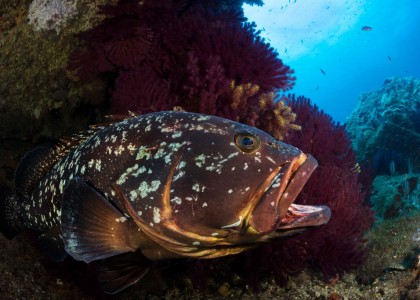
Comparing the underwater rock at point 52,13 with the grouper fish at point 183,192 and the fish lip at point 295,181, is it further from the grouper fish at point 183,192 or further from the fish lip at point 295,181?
the fish lip at point 295,181

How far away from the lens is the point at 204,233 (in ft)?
6.57

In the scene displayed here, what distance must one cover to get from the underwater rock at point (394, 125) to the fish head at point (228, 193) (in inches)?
368

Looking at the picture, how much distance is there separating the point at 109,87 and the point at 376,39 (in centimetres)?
14017

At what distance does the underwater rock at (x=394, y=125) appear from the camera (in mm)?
10227

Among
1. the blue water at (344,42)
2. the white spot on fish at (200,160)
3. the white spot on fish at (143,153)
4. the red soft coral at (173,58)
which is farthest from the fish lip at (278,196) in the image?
the blue water at (344,42)

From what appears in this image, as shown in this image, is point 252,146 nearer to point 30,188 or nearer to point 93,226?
point 93,226

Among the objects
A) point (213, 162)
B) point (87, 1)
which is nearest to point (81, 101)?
point (87, 1)

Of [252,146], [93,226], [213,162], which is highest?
[252,146]

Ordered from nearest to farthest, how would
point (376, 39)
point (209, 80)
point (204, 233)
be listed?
point (204, 233)
point (209, 80)
point (376, 39)

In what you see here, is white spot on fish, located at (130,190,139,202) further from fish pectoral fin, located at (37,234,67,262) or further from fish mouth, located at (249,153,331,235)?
fish pectoral fin, located at (37,234,67,262)

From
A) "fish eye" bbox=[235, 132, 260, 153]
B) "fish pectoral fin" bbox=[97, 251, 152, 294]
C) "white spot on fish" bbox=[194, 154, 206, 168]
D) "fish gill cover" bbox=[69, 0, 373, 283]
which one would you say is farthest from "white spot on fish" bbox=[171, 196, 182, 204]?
"fish gill cover" bbox=[69, 0, 373, 283]

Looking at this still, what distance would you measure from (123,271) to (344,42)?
142 metres

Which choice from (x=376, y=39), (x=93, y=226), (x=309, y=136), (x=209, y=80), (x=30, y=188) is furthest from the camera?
(x=376, y=39)

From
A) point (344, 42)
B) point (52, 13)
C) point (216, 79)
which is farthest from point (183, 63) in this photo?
point (344, 42)
